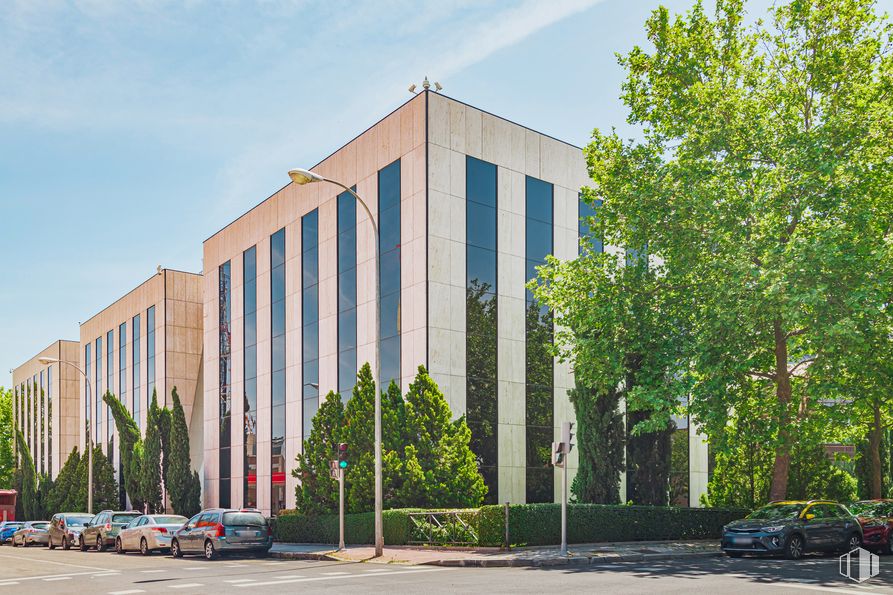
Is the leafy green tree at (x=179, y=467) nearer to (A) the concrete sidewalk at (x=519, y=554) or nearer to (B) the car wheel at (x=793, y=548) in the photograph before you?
(A) the concrete sidewalk at (x=519, y=554)

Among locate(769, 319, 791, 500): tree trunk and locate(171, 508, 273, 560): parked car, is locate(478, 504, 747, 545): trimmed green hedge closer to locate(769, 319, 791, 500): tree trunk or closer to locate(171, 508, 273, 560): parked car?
locate(769, 319, 791, 500): tree trunk

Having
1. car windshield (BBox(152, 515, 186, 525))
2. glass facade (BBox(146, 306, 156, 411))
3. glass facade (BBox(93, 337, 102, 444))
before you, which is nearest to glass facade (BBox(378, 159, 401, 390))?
car windshield (BBox(152, 515, 186, 525))

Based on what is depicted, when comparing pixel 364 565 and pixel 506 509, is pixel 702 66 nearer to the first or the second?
pixel 506 509

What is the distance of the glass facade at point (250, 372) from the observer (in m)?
40.0

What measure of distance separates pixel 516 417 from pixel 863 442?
14315 mm

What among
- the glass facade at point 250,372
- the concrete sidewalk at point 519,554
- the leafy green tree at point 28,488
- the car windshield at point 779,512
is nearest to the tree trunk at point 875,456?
the concrete sidewalk at point 519,554

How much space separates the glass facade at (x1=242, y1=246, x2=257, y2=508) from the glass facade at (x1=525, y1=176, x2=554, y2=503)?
47.3ft

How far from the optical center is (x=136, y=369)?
54.6m

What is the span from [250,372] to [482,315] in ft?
50.1

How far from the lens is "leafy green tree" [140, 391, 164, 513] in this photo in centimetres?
4700

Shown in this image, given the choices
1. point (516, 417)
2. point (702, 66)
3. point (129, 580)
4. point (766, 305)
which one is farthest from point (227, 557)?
point (702, 66)

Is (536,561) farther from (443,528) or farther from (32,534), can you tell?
(32,534)

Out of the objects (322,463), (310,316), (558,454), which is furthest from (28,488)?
(558,454)

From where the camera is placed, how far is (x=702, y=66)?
83.3ft
